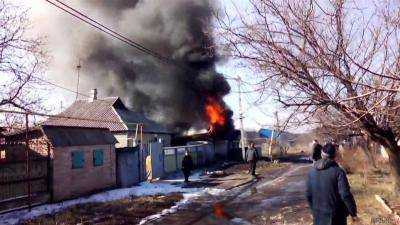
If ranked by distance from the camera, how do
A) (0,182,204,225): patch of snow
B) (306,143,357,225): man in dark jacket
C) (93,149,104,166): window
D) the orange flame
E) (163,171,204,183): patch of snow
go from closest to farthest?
1. (306,143,357,225): man in dark jacket
2. (0,182,204,225): patch of snow
3. (93,149,104,166): window
4. (163,171,204,183): patch of snow
5. the orange flame

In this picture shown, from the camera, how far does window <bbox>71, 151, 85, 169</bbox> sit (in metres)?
17.0

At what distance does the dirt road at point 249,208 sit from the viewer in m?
11.4

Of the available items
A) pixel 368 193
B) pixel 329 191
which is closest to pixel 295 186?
pixel 368 193

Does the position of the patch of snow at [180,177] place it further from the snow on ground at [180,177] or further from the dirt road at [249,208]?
the dirt road at [249,208]

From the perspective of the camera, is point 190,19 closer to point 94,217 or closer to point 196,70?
point 196,70

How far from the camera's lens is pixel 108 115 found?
36062 millimetres

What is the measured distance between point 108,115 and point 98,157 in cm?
1777

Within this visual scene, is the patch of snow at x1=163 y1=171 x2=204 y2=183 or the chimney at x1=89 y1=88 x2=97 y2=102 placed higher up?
the chimney at x1=89 y1=88 x2=97 y2=102

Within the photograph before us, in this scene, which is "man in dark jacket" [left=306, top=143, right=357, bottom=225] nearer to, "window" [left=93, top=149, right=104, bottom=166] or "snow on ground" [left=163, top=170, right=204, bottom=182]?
"window" [left=93, top=149, right=104, bottom=166]

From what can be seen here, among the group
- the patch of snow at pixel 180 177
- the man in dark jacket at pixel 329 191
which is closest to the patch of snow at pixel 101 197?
the patch of snow at pixel 180 177

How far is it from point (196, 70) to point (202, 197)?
2251 centimetres

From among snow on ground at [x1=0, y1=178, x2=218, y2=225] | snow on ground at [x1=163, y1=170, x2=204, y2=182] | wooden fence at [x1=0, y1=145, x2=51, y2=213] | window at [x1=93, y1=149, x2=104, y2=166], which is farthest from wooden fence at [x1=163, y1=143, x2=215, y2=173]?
wooden fence at [x1=0, y1=145, x2=51, y2=213]

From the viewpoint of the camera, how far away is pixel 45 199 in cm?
1520

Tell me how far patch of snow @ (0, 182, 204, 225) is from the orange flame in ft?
56.3
